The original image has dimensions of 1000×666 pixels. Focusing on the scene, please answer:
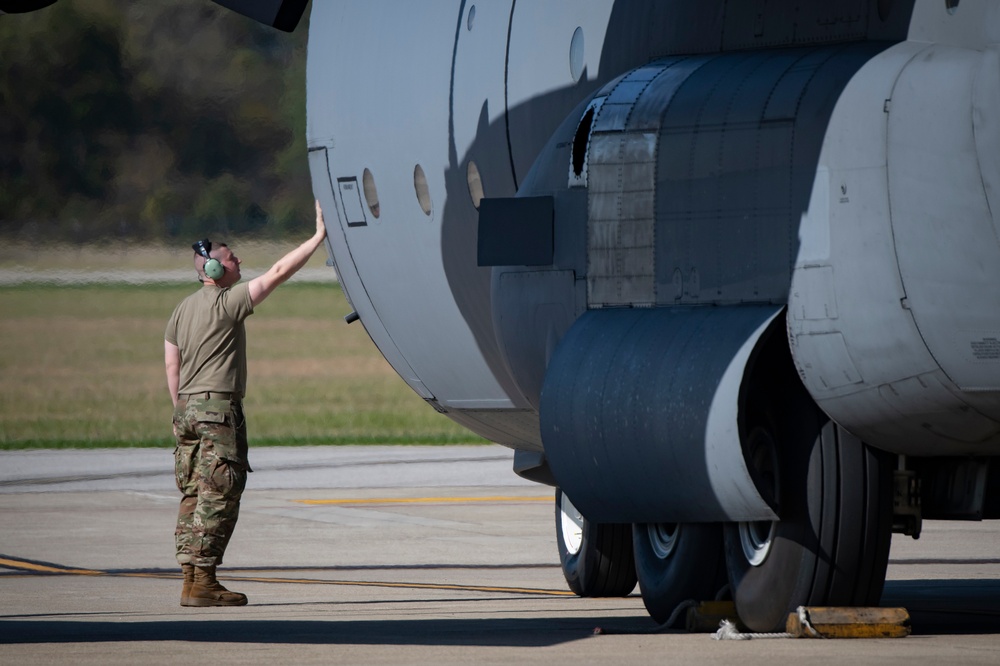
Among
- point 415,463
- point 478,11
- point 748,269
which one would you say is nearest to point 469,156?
point 478,11

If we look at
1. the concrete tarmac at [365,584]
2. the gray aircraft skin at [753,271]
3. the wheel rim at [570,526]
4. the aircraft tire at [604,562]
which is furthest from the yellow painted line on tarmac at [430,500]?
the gray aircraft skin at [753,271]

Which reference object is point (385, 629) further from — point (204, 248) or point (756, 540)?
point (204, 248)

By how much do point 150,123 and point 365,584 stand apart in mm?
30029

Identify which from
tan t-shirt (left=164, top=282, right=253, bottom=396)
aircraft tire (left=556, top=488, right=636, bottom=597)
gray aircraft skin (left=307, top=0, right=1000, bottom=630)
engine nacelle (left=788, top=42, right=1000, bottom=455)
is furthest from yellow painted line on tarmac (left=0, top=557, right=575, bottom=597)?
engine nacelle (left=788, top=42, right=1000, bottom=455)

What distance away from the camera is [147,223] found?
40.8 metres

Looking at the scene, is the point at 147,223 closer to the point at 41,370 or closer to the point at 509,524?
the point at 41,370

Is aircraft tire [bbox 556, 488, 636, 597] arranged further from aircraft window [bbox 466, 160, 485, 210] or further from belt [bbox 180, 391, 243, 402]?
belt [bbox 180, 391, 243, 402]

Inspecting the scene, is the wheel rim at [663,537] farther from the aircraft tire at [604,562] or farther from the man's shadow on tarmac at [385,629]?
the aircraft tire at [604,562]

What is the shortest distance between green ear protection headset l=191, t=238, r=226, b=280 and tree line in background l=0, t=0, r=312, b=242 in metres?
26.3

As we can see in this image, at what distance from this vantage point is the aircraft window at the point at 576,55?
12531 mm

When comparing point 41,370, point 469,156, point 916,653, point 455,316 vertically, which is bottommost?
point 41,370

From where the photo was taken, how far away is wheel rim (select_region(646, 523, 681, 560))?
1223 cm

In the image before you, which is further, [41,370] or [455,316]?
[41,370]

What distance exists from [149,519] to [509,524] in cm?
434
